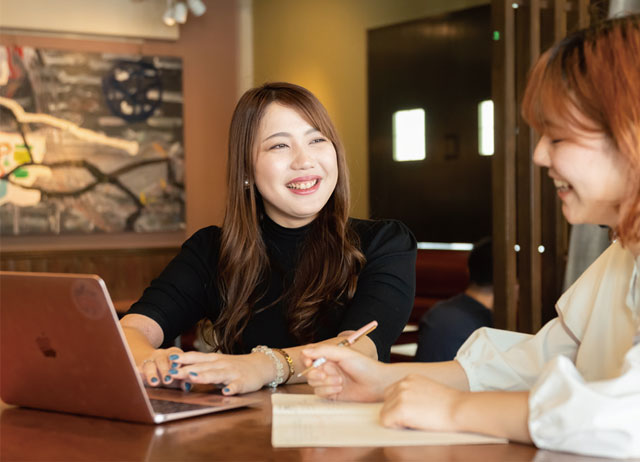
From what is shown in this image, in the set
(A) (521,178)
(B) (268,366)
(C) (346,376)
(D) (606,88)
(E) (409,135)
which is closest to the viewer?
(D) (606,88)

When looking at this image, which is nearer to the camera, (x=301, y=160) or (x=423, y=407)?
(x=423, y=407)

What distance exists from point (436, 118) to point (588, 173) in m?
4.78

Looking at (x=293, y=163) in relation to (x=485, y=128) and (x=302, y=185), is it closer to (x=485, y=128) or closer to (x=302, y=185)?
(x=302, y=185)

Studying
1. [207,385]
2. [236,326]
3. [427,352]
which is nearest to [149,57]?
[427,352]

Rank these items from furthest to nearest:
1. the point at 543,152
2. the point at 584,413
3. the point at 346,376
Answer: the point at 346,376 → the point at 543,152 → the point at 584,413

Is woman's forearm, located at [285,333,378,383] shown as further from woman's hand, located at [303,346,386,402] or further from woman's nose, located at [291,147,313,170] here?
woman's nose, located at [291,147,313,170]

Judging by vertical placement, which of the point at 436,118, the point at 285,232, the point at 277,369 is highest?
the point at 436,118

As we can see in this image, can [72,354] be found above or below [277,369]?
above

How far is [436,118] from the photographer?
584 cm

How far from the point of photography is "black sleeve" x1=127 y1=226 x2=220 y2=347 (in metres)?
1.97

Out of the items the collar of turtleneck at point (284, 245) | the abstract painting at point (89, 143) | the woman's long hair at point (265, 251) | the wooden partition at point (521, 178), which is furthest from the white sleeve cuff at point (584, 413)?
the abstract painting at point (89, 143)

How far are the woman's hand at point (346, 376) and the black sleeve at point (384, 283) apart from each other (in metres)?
0.48

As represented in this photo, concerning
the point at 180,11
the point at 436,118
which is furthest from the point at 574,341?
the point at 180,11

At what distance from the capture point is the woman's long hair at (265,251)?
197 cm
